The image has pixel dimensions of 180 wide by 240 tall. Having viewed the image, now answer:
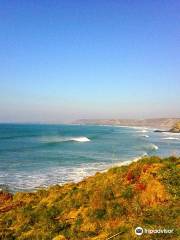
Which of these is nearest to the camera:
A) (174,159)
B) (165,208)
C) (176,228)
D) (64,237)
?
(176,228)

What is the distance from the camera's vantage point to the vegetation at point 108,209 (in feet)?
31.5

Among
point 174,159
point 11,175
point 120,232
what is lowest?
point 11,175

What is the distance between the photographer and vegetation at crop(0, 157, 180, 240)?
9609 millimetres

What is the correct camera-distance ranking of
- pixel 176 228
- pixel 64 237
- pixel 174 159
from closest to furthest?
1. pixel 176 228
2. pixel 64 237
3. pixel 174 159

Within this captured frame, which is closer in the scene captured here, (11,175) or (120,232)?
(120,232)

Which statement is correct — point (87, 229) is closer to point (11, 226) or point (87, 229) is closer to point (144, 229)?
point (144, 229)

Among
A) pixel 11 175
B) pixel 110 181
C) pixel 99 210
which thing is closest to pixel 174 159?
pixel 110 181

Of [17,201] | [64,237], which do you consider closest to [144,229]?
[64,237]

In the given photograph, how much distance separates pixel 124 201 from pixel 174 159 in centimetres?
450

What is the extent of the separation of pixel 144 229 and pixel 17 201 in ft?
25.9

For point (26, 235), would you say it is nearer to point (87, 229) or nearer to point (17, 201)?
point (87, 229)

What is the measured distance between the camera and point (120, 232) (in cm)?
903

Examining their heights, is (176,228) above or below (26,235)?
above

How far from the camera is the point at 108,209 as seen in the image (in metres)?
11.0
